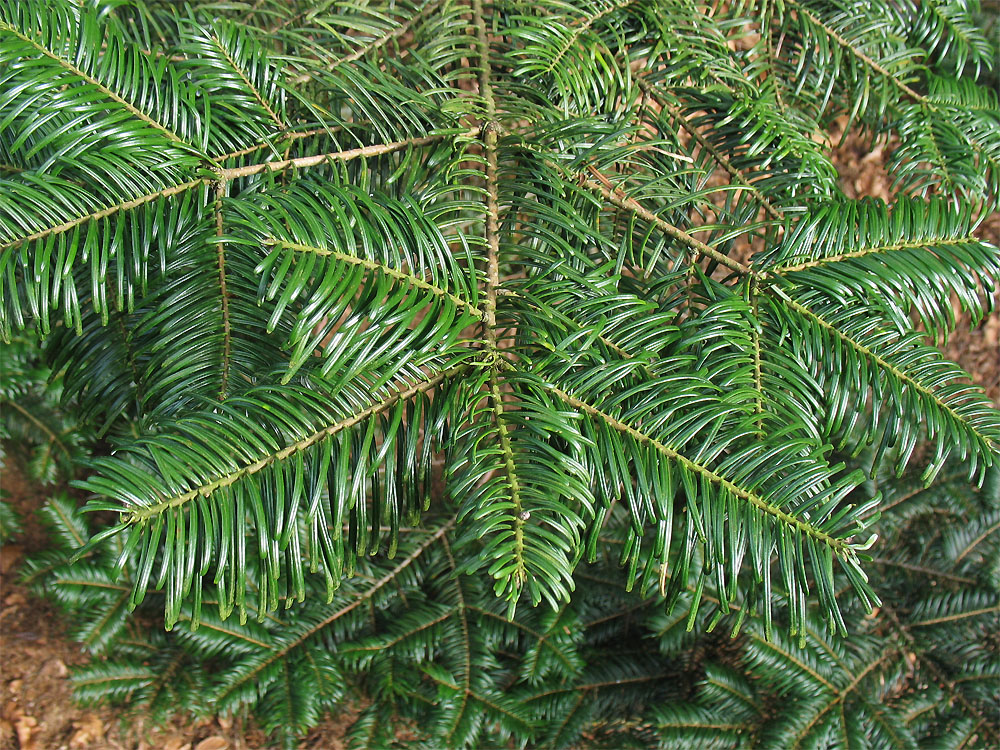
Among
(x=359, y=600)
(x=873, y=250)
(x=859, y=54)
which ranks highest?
(x=859, y=54)

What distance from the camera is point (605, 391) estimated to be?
19.9 inches

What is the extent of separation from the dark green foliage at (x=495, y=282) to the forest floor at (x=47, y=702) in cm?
53

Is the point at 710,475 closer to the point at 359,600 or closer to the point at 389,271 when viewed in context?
the point at 389,271

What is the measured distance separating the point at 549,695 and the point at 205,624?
55 cm

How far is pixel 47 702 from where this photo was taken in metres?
1.23

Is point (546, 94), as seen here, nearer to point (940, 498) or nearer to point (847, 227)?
point (847, 227)

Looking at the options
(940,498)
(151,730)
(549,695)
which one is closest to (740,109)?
(940,498)

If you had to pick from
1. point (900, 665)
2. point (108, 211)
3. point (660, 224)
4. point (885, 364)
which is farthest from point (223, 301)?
point (900, 665)

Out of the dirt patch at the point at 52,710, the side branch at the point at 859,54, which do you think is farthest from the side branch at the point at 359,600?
the side branch at the point at 859,54

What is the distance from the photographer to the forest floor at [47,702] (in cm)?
120

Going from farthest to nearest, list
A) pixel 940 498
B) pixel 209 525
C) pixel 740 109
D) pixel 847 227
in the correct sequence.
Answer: pixel 940 498
pixel 740 109
pixel 847 227
pixel 209 525

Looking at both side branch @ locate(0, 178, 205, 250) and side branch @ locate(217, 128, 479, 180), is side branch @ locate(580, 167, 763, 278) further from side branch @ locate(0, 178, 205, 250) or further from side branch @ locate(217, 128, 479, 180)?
side branch @ locate(0, 178, 205, 250)

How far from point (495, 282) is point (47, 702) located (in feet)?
4.02

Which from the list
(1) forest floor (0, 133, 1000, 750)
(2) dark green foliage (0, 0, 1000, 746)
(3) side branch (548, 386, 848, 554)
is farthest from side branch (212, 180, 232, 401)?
(1) forest floor (0, 133, 1000, 750)
